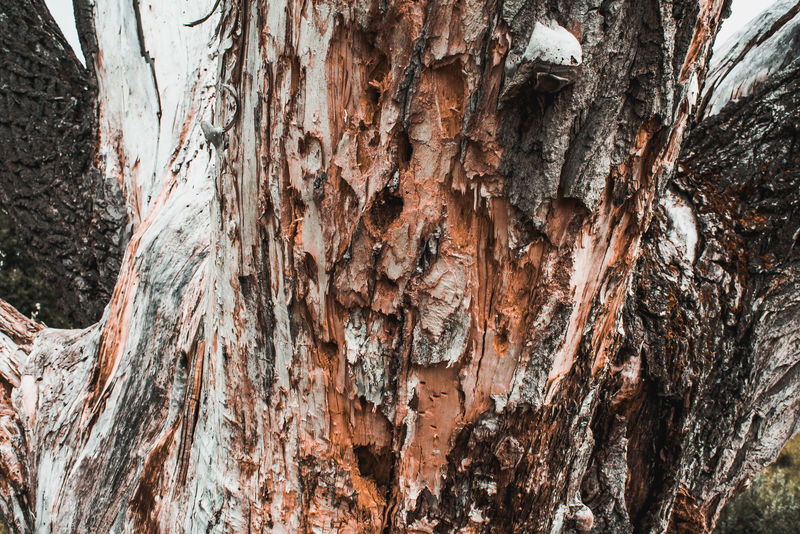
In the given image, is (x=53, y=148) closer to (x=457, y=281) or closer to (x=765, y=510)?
(x=457, y=281)

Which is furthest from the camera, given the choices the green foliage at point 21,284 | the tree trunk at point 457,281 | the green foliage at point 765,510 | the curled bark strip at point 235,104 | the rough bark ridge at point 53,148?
the green foliage at point 21,284

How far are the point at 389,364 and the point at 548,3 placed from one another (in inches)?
30.0

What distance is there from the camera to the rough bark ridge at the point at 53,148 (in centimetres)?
277

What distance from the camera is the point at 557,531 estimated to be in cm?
144

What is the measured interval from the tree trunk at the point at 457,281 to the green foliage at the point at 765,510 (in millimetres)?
8217

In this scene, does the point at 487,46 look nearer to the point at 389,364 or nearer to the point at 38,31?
the point at 389,364

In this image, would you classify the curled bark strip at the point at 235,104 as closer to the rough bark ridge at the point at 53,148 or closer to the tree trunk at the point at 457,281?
the tree trunk at the point at 457,281

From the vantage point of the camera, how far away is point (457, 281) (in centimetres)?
111

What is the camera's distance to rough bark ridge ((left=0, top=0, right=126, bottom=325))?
109 inches

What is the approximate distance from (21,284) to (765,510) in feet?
42.9

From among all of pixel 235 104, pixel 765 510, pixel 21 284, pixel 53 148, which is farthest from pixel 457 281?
pixel 21 284

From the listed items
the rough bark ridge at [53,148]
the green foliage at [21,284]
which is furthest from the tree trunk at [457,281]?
the green foliage at [21,284]

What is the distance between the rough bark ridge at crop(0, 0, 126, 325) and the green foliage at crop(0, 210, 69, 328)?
801 cm

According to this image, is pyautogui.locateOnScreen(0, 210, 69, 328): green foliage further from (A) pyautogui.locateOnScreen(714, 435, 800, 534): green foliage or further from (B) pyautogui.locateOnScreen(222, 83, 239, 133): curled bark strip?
(A) pyautogui.locateOnScreen(714, 435, 800, 534): green foliage
